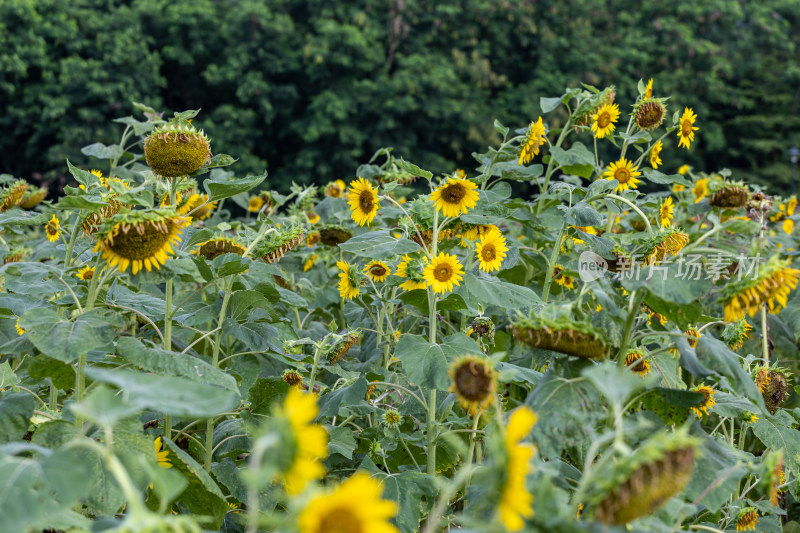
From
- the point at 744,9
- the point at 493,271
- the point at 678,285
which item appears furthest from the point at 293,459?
the point at 744,9

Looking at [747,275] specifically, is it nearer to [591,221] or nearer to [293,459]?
[591,221]

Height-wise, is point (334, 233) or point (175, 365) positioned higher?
point (175, 365)

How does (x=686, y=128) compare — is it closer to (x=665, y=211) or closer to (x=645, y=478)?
(x=665, y=211)

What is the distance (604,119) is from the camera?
90.1 inches

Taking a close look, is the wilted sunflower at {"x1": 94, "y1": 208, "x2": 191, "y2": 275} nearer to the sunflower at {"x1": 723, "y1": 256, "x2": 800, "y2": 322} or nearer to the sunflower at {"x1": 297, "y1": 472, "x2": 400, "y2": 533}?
the sunflower at {"x1": 297, "y1": 472, "x2": 400, "y2": 533}

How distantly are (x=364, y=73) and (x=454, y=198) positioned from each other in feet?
42.4

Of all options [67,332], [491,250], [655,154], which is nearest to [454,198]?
[491,250]

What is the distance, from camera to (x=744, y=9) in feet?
54.3

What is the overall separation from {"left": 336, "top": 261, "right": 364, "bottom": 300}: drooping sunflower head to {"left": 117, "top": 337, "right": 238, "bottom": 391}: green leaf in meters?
0.84

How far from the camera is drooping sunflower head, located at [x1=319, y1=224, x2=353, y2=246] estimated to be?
2.24m

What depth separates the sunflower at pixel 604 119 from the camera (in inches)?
88.7

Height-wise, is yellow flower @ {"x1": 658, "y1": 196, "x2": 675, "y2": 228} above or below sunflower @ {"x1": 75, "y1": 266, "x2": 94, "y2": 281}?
above

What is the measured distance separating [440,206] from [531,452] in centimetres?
97

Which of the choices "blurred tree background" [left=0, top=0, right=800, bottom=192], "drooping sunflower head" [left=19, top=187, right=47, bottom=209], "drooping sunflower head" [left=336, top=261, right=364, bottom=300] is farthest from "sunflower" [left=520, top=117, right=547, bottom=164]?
"blurred tree background" [left=0, top=0, right=800, bottom=192]
